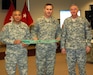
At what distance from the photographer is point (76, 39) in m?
4.03

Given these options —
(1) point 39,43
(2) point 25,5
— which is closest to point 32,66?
(1) point 39,43

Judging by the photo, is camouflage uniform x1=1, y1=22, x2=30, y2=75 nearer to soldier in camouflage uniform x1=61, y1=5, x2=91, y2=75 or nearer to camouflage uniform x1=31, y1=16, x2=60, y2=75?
camouflage uniform x1=31, y1=16, x2=60, y2=75

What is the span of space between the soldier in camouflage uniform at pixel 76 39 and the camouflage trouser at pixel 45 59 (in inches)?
9.2

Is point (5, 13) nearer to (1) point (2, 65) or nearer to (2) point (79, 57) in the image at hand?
(1) point (2, 65)

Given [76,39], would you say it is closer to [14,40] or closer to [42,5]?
[14,40]

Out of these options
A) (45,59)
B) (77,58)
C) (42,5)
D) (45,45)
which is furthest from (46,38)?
(42,5)

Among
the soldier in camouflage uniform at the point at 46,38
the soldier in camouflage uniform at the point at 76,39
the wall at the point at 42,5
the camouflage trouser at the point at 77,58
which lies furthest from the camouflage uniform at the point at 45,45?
the wall at the point at 42,5

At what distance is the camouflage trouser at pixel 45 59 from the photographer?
13.4 ft

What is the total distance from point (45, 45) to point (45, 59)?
0.83 feet

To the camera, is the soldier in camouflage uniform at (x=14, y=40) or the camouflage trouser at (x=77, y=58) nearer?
the soldier in camouflage uniform at (x=14, y=40)

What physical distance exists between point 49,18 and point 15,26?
0.63 m

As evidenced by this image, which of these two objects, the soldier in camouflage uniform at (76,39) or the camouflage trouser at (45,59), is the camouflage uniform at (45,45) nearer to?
the camouflage trouser at (45,59)

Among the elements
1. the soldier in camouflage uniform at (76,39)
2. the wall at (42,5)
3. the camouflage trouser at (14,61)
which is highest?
the wall at (42,5)

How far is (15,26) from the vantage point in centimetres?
388
